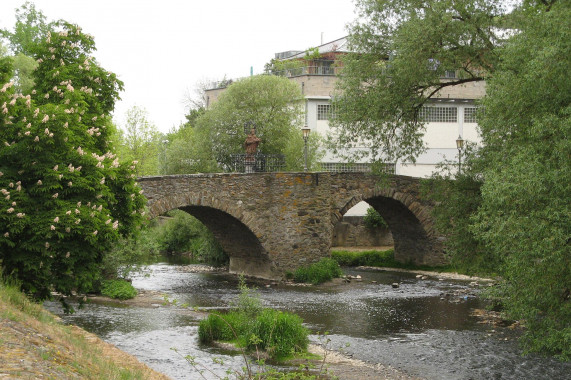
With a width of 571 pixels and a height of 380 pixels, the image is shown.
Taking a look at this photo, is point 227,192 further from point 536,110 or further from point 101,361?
point 101,361

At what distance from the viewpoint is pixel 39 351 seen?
7824mm

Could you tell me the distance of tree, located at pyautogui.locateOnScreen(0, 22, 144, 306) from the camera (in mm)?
11352

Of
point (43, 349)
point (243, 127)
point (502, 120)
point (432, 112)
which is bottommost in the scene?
point (43, 349)

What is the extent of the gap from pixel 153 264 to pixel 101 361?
2616 centimetres

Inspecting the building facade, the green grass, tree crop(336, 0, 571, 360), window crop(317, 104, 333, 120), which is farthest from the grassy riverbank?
window crop(317, 104, 333, 120)

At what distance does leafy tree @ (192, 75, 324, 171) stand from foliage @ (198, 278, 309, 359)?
1999cm

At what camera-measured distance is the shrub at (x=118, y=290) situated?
68.8 ft

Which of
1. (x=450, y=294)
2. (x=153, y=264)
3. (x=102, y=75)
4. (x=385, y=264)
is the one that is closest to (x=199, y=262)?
(x=153, y=264)

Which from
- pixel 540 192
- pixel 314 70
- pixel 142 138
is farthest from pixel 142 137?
pixel 540 192

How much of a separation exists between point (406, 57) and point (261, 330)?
964 cm

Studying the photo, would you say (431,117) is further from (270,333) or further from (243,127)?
(270,333)

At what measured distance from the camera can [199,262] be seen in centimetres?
3644

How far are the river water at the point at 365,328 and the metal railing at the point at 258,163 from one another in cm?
490

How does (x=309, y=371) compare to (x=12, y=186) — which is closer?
(x=12, y=186)
